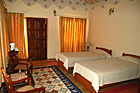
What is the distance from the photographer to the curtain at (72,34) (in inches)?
227

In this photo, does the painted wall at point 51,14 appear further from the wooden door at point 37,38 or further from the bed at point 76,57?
the bed at point 76,57

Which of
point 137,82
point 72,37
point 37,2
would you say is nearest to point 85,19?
point 72,37

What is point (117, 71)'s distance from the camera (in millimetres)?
2742

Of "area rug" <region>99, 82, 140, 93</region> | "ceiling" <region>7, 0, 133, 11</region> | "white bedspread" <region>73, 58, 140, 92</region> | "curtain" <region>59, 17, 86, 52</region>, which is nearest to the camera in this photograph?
"white bedspread" <region>73, 58, 140, 92</region>

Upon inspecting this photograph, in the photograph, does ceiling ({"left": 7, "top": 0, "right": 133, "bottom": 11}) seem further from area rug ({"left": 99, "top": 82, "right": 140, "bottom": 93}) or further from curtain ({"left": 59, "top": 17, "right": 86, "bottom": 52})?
area rug ({"left": 99, "top": 82, "right": 140, "bottom": 93})

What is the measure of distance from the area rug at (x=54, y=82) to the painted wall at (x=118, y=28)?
2.43 meters

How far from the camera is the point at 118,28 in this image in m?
4.30

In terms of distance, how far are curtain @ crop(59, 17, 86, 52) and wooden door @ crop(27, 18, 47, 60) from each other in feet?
3.08

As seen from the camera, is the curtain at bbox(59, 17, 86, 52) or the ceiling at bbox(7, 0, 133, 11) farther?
the curtain at bbox(59, 17, 86, 52)

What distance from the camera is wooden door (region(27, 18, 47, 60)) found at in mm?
5586

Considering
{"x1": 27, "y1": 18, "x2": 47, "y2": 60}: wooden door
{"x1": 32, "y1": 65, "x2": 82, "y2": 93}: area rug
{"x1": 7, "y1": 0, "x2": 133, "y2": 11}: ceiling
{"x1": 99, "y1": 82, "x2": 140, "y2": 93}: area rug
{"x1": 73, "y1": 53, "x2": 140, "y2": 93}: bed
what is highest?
{"x1": 7, "y1": 0, "x2": 133, "y2": 11}: ceiling

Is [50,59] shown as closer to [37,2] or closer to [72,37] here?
[72,37]

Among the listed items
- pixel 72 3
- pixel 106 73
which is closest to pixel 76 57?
pixel 106 73

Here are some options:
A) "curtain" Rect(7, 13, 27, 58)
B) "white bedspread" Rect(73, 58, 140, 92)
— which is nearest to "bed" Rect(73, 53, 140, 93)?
"white bedspread" Rect(73, 58, 140, 92)
